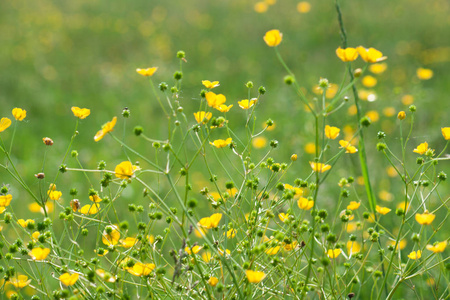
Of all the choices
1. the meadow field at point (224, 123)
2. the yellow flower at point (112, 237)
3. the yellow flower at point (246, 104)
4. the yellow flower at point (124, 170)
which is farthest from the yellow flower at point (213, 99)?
the yellow flower at point (112, 237)

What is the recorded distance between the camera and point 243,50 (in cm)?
537

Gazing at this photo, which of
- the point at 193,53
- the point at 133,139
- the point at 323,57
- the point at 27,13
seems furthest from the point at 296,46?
the point at 27,13

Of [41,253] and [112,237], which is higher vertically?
[41,253]

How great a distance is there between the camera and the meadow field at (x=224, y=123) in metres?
1.35

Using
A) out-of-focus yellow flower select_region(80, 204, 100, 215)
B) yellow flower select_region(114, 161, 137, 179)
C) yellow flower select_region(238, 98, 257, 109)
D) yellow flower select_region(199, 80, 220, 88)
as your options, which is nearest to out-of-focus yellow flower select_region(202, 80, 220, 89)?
yellow flower select_region(199, 80, 220, 88)

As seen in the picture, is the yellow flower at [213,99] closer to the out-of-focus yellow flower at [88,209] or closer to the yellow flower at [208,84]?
the yellow flower at [208,84]

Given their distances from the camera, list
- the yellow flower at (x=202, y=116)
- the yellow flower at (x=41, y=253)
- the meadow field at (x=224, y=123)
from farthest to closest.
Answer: the meadow field at (x=224, y=123) → the yellow flower at (x=202, y=116) → the yellow flower at (x=41, y=253)

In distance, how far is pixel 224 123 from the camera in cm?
125

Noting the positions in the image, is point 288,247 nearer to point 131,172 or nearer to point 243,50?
point 131,172

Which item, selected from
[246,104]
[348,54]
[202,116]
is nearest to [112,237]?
[202,116]

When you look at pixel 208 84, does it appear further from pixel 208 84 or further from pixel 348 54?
pixel 348 54

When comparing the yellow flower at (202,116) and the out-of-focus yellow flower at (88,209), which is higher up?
the yellow flower at (202,116)

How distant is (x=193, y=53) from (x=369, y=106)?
2434mm

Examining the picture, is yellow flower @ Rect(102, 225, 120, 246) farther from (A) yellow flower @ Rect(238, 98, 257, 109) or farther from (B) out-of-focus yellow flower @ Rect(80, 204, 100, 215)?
(A) yellow flower @ Rect(238, 98, 257, 109)
